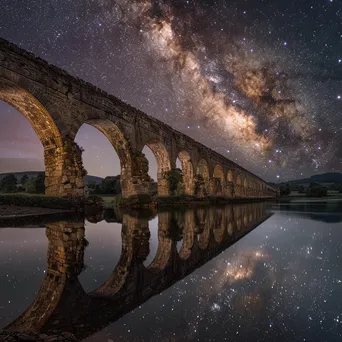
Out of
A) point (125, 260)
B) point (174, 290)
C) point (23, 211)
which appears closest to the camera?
point (174, 290)

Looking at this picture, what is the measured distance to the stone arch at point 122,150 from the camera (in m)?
16.7

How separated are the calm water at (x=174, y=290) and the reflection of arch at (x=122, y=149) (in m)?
12.1

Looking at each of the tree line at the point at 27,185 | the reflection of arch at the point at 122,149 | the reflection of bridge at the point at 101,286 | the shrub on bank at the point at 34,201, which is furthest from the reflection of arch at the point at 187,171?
the reflection of bridge at the point at 101,286

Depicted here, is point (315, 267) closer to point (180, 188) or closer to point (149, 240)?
point (149, 240)

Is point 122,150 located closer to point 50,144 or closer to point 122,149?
point 122,149

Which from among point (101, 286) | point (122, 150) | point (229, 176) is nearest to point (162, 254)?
point (101, 286)

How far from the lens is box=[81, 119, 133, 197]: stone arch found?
1669 centimetres

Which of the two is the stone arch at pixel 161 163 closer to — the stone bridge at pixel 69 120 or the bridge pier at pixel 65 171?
the stone bridge at pixel 69 120

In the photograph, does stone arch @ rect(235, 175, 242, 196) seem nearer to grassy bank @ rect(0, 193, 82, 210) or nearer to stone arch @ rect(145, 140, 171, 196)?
stone arch @ rect(145, 140, 171, 196)

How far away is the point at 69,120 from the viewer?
12875 millimetres

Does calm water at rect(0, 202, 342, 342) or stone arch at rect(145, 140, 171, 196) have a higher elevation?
stone arch at rect(145, 140, 171, 196)

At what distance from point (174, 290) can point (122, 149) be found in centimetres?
1525

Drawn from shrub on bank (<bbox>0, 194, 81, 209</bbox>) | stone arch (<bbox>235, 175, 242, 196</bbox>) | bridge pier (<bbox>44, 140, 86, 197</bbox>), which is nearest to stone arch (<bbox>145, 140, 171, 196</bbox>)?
bridge pier (<bbox>44, 140, 86, 197</bbox>)

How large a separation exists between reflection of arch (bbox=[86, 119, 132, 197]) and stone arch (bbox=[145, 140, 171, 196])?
425 centimetres
